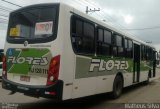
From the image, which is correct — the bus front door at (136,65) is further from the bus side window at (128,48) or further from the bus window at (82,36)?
the bus window at (82,36)

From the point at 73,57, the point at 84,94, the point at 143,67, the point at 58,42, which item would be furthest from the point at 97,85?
the point at 143,67

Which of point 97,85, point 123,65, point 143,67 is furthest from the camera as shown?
point 143,67

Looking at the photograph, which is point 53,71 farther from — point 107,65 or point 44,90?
point 107,65

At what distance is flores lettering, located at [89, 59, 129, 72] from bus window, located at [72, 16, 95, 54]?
47cm

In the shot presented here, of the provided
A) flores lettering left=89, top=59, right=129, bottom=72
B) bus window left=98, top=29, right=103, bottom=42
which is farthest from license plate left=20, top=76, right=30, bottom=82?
bus window left=98, top=29, right=103, bottom=42

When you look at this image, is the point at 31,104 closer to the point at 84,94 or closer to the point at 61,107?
the point at 61,107

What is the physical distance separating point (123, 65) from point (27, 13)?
18.3 feet

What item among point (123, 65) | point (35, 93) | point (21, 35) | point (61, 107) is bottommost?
point (61, 107)

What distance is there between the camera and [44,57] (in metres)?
7.99

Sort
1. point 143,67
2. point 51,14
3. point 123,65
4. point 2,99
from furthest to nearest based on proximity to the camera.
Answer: point 143,67 < point 123,65 < point 2,99 < point 51,14

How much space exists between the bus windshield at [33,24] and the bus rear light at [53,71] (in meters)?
0.65

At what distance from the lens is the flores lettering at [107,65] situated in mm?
9578

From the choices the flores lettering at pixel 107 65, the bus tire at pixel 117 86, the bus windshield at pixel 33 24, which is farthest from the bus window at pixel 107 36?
the bus windshield at pixel 33 24

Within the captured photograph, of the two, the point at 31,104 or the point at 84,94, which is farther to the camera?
the point at 31,104
